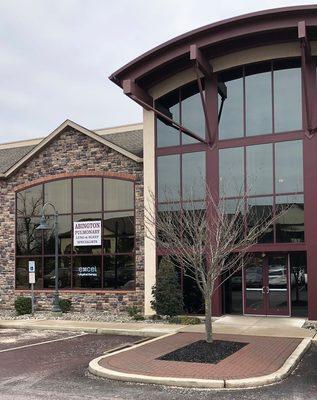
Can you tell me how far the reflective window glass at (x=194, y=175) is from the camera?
64.3ft

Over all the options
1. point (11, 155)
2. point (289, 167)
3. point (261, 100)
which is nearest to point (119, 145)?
point (261, 100)

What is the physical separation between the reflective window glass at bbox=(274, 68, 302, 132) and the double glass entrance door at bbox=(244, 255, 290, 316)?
4.60 metres

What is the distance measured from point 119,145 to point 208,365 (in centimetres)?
1347

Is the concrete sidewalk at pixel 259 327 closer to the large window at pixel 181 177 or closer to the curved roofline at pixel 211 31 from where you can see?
the large window at pixel 181 177

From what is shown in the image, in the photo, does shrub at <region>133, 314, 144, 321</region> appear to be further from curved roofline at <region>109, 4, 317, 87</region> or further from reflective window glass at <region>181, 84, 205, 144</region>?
curved roofline at <region>109, 4, 317, 87</region>

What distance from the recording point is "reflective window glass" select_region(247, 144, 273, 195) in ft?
61.3

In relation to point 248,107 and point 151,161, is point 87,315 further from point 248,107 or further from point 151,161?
point 248,107

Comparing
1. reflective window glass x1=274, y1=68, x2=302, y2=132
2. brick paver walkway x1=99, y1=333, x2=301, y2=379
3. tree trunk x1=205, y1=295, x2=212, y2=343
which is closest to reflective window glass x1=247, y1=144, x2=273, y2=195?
reflective window glass x1=274, y1=68, x2=302, y2=132

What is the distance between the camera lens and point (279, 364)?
1088cm

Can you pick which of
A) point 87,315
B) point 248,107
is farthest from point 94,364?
point 248,107

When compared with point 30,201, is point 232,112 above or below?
above

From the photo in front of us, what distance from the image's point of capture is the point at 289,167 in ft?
60.6

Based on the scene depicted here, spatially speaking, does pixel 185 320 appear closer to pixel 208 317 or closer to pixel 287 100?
pixel 208 317

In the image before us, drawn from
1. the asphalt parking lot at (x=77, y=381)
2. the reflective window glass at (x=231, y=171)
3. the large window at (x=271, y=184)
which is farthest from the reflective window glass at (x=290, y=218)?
the asphalt parking lot at (x=77, y=381)
